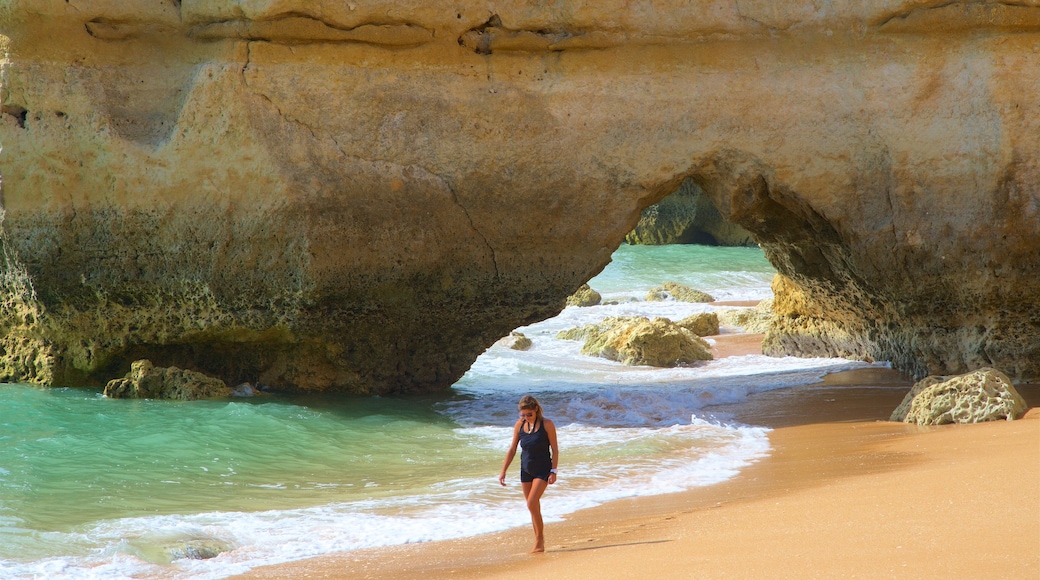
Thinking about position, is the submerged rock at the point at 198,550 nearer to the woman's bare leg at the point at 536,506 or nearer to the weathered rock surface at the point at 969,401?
the woman's bare leg at the point at 536,506

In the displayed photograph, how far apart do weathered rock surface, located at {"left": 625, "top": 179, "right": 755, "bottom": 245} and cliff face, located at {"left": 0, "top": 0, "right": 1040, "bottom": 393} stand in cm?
2585

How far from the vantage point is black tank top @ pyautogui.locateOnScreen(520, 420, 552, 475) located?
534 cm

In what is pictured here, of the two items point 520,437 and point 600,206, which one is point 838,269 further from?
point 520,437

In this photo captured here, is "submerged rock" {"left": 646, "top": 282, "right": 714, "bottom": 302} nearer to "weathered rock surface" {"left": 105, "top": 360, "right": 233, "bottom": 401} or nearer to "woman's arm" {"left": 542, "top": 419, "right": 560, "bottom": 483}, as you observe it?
"weathered rock surface" {"left": 105, "top": 360, "right": 233, "bottom": 401}

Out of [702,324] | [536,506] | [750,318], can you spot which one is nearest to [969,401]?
[536,506]

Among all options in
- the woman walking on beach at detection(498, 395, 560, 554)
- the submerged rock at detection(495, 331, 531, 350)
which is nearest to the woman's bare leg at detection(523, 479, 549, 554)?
the woman walking on beach at detection(498, 395, 560, 554)

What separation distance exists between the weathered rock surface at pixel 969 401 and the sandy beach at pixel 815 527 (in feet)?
0.77

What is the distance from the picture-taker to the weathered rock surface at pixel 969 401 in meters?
7.56

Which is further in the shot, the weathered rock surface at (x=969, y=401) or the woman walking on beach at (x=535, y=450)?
the weathered rock surface at (x=969, y=401)

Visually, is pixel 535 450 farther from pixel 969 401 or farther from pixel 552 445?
pixel 969 401

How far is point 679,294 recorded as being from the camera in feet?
74.6

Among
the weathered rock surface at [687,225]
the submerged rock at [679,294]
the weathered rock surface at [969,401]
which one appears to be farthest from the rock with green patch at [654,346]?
the weathered rock surface at [687,225]

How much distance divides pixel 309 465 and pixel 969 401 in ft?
16.4

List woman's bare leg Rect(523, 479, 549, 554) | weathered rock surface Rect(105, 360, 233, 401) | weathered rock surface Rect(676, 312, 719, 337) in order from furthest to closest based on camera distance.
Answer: weathered rock surface Rect(676, 312, 719, 337)
weathered rock surface Rect(105, 360, 233, 401)
woman's bare leg Rect(523, 479, 549, 554)
